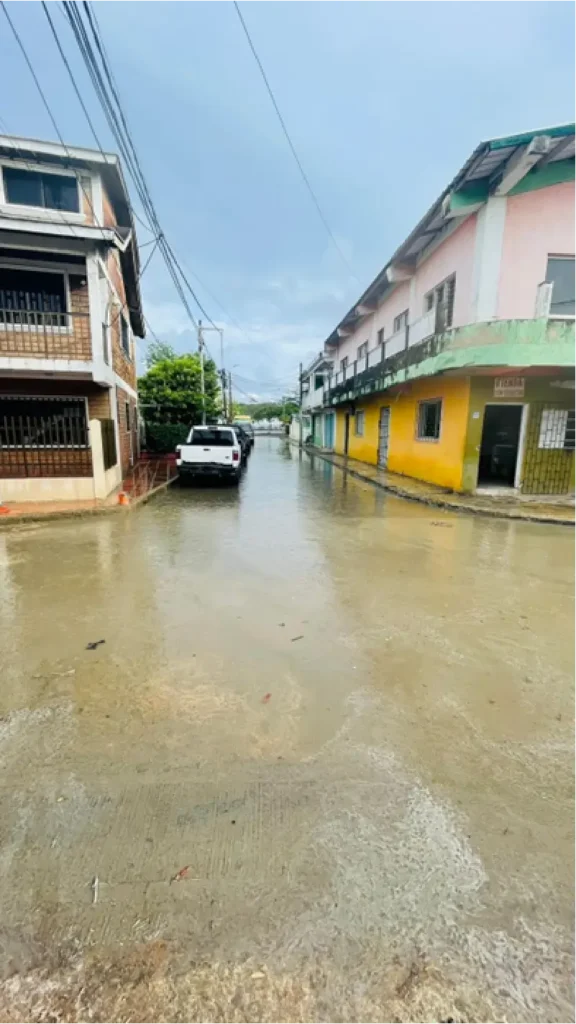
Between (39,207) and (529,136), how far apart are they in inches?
416

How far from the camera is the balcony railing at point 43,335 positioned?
10.7m

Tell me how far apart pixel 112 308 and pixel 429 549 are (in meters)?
10.6

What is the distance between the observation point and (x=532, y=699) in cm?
339

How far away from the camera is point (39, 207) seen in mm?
11070

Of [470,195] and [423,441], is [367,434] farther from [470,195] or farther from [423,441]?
[470,195]

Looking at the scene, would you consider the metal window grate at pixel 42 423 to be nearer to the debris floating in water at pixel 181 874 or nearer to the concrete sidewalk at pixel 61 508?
the concrete sidewalk at pixel 61 508

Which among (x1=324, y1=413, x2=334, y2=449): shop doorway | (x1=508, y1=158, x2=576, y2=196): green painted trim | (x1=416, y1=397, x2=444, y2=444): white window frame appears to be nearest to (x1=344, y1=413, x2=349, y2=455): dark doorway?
(x1=324, y1=413, x2=334, y2=449): shop doorway

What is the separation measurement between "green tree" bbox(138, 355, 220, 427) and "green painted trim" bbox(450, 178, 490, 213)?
59.1 feet

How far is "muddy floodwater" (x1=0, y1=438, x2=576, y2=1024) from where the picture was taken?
1.67 m

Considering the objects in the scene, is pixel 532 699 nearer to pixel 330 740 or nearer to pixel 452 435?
pixel 330 740

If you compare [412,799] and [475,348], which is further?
[475,348]

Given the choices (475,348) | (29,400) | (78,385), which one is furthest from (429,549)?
(29,400)

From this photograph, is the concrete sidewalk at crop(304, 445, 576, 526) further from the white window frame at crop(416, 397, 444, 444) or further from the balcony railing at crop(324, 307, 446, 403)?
the balcony railing at crop(324, 307, 446, 403)

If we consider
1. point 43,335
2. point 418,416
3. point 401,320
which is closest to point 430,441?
point 418,416
